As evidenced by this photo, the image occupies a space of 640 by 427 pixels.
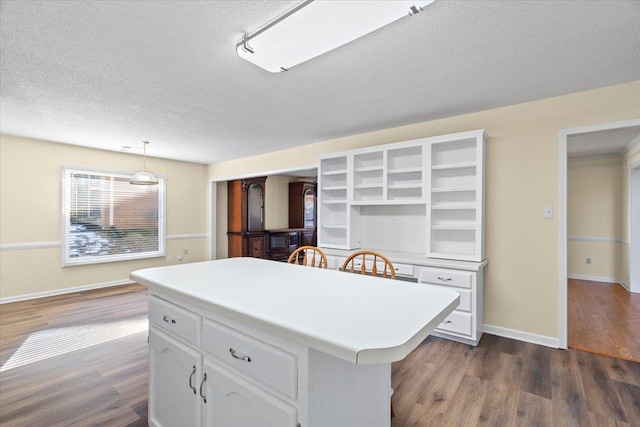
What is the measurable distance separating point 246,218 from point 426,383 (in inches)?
197

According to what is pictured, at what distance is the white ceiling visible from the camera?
1.67 meters

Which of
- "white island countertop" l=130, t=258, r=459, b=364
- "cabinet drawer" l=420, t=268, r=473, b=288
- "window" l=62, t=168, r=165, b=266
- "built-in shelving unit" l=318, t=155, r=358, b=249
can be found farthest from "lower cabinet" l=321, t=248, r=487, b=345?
"window" l=62, t=168, r=165, b=266

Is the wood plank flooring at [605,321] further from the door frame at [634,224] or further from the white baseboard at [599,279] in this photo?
the door frame at [634,224]

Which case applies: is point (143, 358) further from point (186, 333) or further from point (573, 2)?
point (573, 2)

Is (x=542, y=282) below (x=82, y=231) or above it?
below

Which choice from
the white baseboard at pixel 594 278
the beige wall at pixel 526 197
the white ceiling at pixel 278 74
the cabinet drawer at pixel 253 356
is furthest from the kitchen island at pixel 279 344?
the white baseboard at pixel 594 278

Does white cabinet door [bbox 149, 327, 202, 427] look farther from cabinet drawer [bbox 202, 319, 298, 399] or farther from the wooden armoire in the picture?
the wooden armoire

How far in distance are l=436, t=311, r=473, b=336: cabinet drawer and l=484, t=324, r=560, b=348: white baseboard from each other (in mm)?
501

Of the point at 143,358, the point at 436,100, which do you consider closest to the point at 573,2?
the point at 436,100

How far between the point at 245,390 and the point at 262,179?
596 centimetres

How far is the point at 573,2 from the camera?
1.57 m

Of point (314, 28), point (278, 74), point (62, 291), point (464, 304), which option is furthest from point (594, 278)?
point (62, 291)

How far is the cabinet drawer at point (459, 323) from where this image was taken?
282 cm

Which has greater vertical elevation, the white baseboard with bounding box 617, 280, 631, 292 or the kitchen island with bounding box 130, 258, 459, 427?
the kitchen island with bounding box 130, 258, 459, 427
